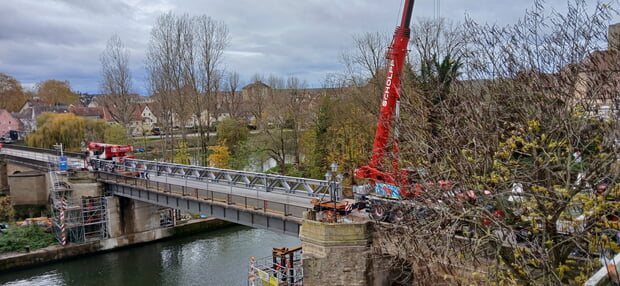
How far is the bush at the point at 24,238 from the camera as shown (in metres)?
26.1

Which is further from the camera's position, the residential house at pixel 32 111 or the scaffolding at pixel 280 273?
the residential house at pixel 32 111

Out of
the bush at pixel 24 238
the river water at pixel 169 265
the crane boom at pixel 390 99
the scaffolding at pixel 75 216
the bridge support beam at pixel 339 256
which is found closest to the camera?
the bridge support beam at pixel 339 256

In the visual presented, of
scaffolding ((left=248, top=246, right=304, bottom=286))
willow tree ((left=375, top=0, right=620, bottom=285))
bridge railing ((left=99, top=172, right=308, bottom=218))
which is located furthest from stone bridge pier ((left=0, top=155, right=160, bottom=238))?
willow tree ((left=375, top=0, right=620, bottom=285))

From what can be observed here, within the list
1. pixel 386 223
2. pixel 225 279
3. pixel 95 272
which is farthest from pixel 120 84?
pixel 386 223

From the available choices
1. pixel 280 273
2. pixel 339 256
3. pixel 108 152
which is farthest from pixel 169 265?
pixel 339 256

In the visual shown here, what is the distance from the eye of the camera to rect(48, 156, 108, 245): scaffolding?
27812 mm

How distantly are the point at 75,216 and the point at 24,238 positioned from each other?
2975 millimetres

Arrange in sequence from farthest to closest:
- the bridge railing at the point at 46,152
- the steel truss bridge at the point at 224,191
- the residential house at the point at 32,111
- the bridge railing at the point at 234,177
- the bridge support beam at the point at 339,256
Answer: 1. the residential house at the point at 32,111
2. the bridge railing at the point at 46,152
3. the bridge railing at the point at 234,177
4. the steel truss bridge at the point at 224,191
5. the bridge support beam at the point at 339,256

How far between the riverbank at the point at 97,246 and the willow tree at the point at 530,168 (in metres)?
22.6

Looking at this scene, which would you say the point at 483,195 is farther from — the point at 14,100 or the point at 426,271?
the point at 14,100

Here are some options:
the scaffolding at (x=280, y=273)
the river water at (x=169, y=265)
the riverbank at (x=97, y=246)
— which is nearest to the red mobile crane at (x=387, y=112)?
the scaffolding at (x=280, y=273)

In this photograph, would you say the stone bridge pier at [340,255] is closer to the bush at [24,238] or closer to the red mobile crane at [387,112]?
the red mobile crane at [387,112]

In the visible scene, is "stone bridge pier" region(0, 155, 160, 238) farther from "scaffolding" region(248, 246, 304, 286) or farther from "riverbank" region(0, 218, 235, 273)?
"scaffolding" region(248, 246, 304, 286)

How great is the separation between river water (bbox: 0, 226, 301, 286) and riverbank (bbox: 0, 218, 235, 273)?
14.8 inches
